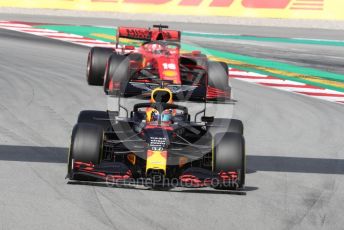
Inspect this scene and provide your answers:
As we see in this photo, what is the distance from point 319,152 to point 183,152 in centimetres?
291

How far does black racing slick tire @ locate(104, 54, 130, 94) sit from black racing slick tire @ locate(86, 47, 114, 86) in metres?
0.78

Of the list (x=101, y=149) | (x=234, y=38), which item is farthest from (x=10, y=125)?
(x=234, y=38)

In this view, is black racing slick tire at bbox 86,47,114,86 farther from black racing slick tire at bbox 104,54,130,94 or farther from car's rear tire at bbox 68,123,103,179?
car's rear tire at bbox 68,123,103,179

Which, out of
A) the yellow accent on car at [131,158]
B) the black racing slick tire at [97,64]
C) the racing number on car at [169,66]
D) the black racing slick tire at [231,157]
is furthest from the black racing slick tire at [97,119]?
the black racing slick tire at [97,64]

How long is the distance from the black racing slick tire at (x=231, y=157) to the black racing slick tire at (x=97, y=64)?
289 inches

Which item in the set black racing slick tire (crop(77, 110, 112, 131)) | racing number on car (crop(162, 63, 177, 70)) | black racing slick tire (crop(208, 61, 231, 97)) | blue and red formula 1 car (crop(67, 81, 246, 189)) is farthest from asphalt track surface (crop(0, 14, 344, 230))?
racing number on car (crop(162, 63, 177, 70))

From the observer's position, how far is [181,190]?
28.4 ft

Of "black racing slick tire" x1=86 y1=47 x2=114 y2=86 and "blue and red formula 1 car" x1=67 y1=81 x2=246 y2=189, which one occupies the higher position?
"black racing slick tire" x1=86 y1=47 x2=114 y2=86

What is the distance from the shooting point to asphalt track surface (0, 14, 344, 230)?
7594 mm

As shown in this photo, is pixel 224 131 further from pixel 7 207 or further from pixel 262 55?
pixel 262 55

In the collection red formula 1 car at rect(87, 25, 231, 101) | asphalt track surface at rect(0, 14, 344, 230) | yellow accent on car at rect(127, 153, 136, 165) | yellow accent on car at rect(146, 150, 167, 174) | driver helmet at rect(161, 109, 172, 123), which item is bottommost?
asphalt track surface at rect(0, 14, 344, 230)

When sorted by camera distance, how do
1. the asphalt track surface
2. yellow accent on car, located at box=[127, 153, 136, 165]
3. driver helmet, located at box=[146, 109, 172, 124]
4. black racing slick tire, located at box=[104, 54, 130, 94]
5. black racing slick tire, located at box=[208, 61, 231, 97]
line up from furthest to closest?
black racing slick tire, located at box=[208, 61, 231, 97] → black racing slick tire, located at box=[104, 54, 130, 94] → driver helmet, located at box=[146, 109, 172, 124] → yellow accent on car, located at box=[127, 153, 136, 165] → the asphalt track surface

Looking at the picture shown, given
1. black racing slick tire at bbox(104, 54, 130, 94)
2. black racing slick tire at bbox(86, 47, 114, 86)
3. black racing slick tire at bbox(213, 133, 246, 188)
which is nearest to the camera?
black racing slick tire at bbox(213, 133, 246, 188)

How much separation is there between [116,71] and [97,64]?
3.90 feet
